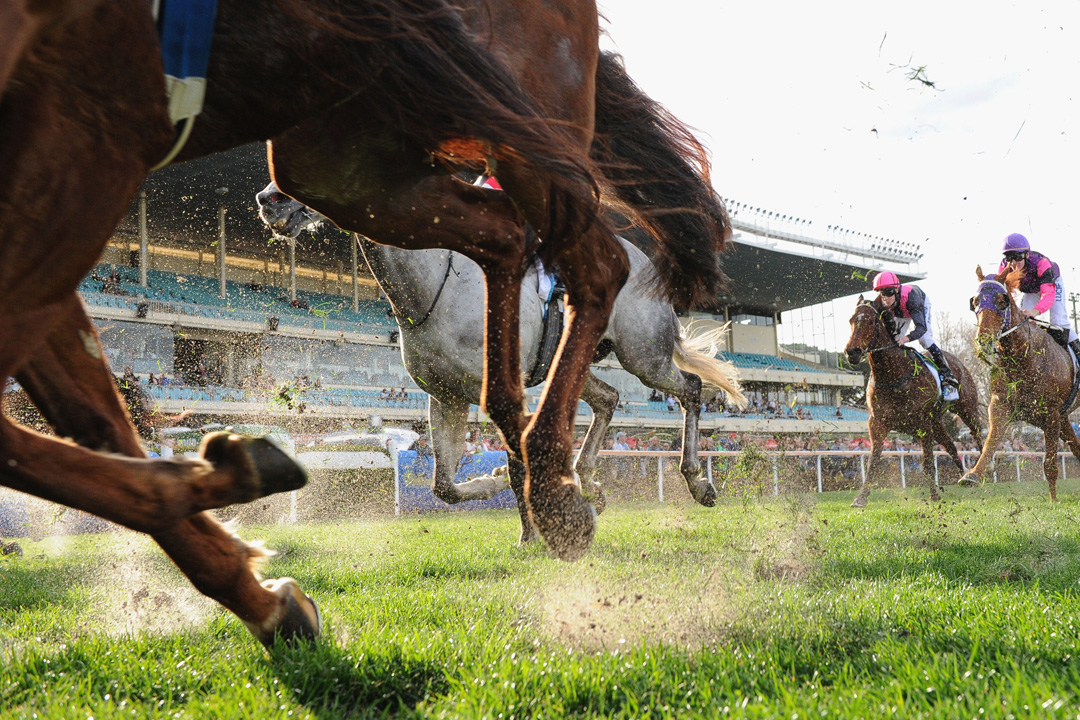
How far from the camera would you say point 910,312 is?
29.9 ft

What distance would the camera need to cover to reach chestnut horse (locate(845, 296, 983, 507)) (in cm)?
854

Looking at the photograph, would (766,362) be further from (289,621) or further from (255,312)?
(289,621)

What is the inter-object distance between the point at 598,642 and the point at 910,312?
8.11m

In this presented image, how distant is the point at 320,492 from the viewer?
11922mm

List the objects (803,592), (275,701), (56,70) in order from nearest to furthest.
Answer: (56,70) < (275,701) < (803,592)

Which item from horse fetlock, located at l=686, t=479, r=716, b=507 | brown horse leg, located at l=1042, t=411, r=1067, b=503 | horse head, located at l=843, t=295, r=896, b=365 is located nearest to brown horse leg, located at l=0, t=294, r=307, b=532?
horse fetlock, located at l=686, t=479, r=716, b=507

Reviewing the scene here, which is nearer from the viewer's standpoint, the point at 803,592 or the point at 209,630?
the point at 209,630

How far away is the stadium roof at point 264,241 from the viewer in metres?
20.0

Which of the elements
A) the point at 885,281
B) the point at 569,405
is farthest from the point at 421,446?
the point at 569,405

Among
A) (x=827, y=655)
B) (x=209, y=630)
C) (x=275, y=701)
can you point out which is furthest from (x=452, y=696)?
(x=209, y=630)

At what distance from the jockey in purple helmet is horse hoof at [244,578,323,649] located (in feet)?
25.6

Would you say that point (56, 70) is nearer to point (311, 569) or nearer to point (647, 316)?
point (311, 569)

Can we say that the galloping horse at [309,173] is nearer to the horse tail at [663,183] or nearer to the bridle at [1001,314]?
the horse tail at [663,183]

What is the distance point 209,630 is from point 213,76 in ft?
5.41
